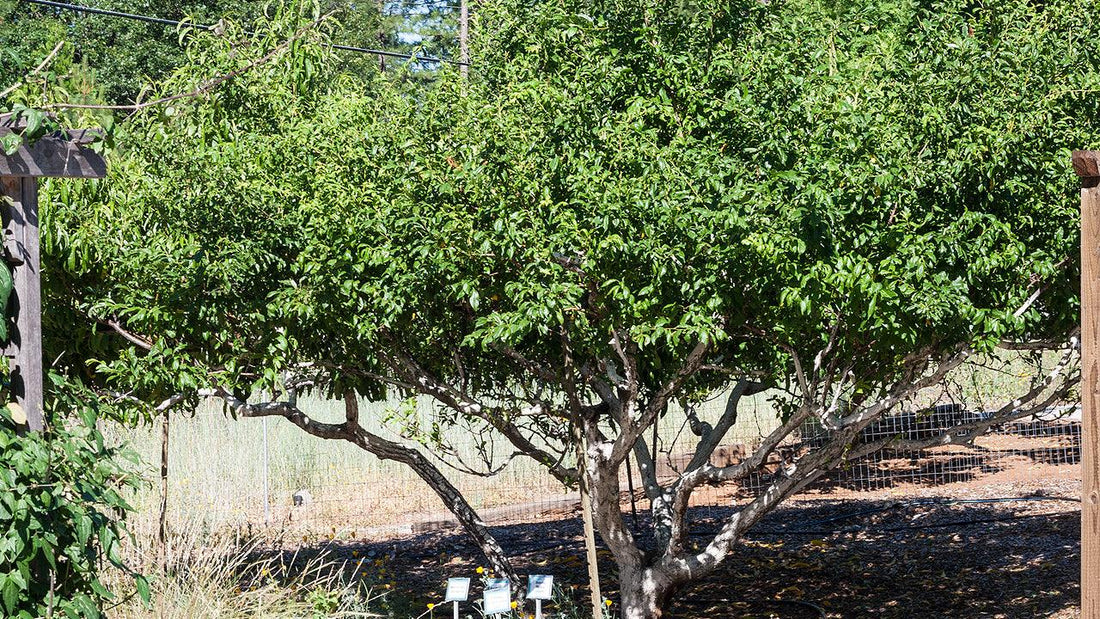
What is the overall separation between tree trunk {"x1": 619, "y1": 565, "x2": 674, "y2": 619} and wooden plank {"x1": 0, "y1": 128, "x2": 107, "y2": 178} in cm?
419

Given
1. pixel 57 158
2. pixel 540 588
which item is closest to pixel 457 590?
pixel 540 588

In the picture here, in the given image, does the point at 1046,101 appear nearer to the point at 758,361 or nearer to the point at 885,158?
the point at 885,158

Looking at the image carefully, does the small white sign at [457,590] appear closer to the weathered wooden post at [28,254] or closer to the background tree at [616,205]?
the background tree at [616,205]

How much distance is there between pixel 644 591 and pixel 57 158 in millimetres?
4373

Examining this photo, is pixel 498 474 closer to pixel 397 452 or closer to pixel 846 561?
pixel 846 561

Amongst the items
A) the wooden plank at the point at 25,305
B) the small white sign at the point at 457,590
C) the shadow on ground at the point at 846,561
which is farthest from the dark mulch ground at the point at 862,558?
the wooden plank at the point at 25,305

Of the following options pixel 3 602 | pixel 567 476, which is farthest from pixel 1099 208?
pixel 567 476

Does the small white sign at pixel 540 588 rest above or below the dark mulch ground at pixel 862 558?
above

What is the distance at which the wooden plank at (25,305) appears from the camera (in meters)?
3.50

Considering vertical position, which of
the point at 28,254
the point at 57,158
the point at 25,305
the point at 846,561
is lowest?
the point at 846,561

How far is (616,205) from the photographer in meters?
4.34

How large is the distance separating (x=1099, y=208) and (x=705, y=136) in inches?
101

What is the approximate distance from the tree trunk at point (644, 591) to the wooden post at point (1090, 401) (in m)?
4.24

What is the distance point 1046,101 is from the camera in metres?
4.39
